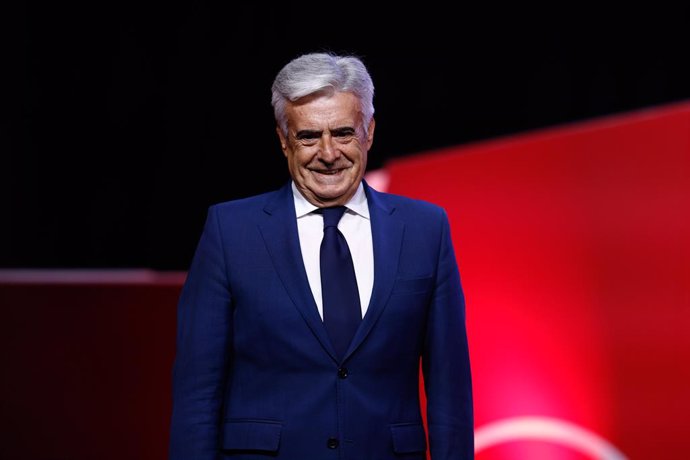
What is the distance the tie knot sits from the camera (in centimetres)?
179

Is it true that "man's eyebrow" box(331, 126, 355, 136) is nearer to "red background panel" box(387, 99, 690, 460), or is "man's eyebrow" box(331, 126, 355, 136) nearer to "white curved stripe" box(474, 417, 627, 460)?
"red background panel" box(387, 99, 690, 460)

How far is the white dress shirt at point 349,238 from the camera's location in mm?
1757

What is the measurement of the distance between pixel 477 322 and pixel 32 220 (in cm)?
154

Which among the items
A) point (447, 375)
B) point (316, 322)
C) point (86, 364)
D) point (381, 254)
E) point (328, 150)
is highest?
point (328, 150)

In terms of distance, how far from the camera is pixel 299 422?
5.58ft

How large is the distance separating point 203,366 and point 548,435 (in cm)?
134

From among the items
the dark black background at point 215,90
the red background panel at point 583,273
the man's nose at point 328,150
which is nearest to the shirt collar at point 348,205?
the man's nose at point 328,150

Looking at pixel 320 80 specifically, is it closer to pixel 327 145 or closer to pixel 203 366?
pixel 327 145

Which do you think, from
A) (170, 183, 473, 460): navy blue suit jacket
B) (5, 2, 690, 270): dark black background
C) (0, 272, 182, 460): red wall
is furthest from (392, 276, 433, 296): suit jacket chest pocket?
(0, 272, 182, 460): red wall

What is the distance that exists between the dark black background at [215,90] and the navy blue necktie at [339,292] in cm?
123

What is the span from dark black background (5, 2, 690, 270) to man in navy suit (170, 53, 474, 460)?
1130 mm

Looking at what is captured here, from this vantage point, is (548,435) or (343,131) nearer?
(343,131)

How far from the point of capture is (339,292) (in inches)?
67.9

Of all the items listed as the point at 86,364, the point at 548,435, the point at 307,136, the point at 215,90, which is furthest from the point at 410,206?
the point at 86,364
